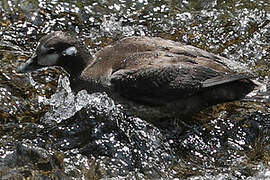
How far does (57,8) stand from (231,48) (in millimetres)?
2480

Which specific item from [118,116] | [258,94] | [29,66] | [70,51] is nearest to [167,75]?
[118,116]

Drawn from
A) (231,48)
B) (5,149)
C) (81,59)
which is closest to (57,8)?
(81,59)

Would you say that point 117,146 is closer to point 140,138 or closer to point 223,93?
point 140,138

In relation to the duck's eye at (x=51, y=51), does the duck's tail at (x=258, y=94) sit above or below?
below

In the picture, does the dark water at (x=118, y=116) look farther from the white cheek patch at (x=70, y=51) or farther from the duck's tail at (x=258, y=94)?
the white cheek patch at (x=70, y=51)

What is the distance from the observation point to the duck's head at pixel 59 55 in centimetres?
736

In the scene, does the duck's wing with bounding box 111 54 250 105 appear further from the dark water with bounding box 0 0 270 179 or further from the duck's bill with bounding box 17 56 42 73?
the duck's bill with bounding box 17 56 42 73

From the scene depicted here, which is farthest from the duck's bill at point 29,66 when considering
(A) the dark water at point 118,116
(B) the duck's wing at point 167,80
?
(B) the duck's wing at point 167,80

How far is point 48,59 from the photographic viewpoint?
7395 millimetres

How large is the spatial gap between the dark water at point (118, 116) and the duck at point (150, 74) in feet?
0.62

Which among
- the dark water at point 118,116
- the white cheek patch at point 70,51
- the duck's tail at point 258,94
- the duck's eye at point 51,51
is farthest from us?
the white cheek patch at point 70,51

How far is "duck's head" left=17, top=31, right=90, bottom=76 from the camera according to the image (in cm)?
736

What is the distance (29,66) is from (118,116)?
1135 mm

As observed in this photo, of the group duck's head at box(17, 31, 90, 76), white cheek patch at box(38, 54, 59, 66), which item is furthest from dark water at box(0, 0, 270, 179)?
white cheek patch at box(38, 54, 59, 66)
